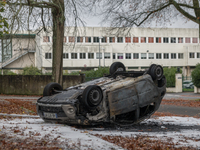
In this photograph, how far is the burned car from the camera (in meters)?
7.26

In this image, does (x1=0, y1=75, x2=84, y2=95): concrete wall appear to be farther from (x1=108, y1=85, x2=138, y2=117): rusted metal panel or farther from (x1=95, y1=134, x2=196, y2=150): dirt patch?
(x1=95, y1=134, x2=196, y2=150): dirt patch

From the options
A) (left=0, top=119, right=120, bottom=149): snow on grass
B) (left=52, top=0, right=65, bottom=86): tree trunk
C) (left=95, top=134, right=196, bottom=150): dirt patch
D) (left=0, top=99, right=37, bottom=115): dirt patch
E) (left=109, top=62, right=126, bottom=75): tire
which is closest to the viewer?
(left=0, top=119, right=120, bottom=149): snow on grass

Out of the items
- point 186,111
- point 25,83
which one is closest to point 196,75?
point 25,83

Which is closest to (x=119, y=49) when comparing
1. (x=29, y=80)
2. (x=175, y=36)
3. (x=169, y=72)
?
(x=175, y=36)

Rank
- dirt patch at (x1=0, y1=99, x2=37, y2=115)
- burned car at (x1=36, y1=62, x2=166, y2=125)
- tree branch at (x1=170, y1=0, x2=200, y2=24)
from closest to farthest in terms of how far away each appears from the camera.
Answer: burned car at (x1=36, y1=62, x2=166, y2=125) < dirt patch at (x1=0, y1=99, x2=37, y2=115) < tree branch at (x1=170, y1=0, x2=200, y2=24)

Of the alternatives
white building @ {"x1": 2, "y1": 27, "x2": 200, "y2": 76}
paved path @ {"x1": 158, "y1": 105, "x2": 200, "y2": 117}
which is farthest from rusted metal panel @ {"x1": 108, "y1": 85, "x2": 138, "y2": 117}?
white building @ {"x1": 2, "y1": 27, "x2": 200, "y2": 76}

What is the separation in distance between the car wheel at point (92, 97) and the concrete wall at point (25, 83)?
2067cm

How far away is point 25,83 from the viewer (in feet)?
91.9

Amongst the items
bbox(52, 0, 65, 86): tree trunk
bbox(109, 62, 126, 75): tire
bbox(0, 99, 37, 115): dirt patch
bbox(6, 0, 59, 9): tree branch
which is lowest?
bbox(0, 99, 37, 115): dirt patch

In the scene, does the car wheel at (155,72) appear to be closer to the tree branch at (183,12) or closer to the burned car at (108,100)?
the burned car at (108,100)

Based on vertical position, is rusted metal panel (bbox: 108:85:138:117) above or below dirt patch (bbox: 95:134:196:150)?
above

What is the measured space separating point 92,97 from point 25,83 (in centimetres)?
2207

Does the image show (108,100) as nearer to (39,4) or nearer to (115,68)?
(115,68)

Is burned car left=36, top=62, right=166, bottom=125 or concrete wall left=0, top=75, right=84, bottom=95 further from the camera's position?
concrete wall left=0, top=75, right=84, bottom=95
